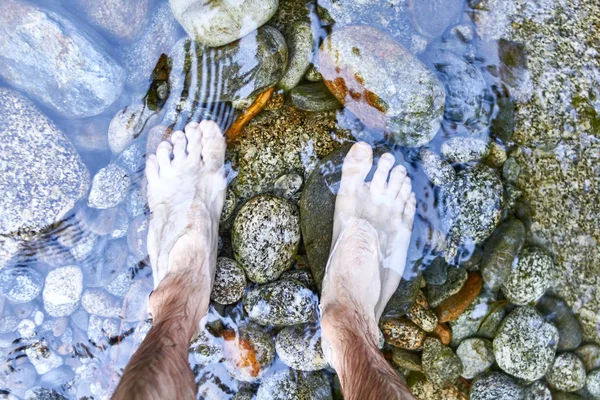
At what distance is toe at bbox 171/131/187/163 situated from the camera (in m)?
3.73

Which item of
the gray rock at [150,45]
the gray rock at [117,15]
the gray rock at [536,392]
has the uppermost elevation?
the gray rock at [117,15]

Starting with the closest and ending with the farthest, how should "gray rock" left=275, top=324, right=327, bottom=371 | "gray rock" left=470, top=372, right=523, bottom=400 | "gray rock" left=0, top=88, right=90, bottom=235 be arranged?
1. "gray rock" left=0, top=88, right=90, bottom=235
2. "gray rock" left=275, top=324, right=327, bottom=371
3. "gray rock" left=470, top=372, right=523, bottom=400

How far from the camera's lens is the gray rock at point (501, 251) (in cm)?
364

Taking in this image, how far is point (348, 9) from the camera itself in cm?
349

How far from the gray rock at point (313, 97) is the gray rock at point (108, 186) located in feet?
4.88

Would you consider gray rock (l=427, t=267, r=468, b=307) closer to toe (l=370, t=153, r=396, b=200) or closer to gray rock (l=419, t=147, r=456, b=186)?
gray rock (l=419, t=147, r=456, b=186)

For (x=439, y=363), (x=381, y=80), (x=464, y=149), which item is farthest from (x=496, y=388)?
(x=381, y=80)

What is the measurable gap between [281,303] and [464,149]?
1.86 m

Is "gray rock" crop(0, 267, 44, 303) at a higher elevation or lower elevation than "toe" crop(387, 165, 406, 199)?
higher

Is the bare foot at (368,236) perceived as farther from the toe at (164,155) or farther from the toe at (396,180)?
the toe at (164,155)

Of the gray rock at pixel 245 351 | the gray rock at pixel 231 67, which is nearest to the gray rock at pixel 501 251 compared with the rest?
the gray rock at pixel 245 351

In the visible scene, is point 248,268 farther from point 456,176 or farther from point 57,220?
point 456,176

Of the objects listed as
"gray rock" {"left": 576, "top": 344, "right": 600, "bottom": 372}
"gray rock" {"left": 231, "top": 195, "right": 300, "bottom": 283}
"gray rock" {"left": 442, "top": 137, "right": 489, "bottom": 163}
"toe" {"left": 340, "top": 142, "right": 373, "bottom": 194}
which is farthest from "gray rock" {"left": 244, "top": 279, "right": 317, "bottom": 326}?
"gray rock" {"left": 576, "top": 344, "right": 600, "bottom": 372}

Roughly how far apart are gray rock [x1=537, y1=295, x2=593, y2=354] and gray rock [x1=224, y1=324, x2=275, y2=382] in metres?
2.32
